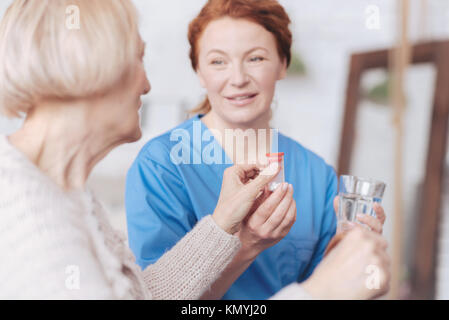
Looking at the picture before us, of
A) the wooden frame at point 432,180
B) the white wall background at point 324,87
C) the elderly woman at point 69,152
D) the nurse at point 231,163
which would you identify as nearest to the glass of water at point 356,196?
the nurse at point 231,163

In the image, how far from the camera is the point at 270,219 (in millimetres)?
551

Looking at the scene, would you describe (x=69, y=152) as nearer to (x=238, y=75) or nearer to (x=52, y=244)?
(x=52, y=244)

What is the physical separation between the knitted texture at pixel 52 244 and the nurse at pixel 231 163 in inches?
6.6

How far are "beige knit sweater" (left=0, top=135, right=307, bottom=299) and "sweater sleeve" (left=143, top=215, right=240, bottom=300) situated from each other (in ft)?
0.24

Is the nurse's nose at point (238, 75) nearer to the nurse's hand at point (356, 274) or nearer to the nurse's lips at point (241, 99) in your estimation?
the nurse's lips at point (241, 99)

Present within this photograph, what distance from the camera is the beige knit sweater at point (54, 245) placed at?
0.34m

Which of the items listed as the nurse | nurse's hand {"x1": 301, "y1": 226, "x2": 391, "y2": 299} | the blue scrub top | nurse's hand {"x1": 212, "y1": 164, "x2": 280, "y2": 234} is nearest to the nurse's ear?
the nurse

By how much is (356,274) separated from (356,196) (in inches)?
6.1

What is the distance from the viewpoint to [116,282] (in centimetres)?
38

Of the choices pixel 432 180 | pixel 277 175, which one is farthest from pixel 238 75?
pixel 432 180

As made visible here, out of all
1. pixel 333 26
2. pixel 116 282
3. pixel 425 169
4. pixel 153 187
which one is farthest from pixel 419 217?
pixel 116 282

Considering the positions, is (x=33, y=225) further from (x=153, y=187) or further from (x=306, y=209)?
(x=306, y=209)

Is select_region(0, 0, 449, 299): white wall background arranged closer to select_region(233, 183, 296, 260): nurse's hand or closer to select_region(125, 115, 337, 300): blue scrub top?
select_region(125, 115, 337, 300): blue scrub top
